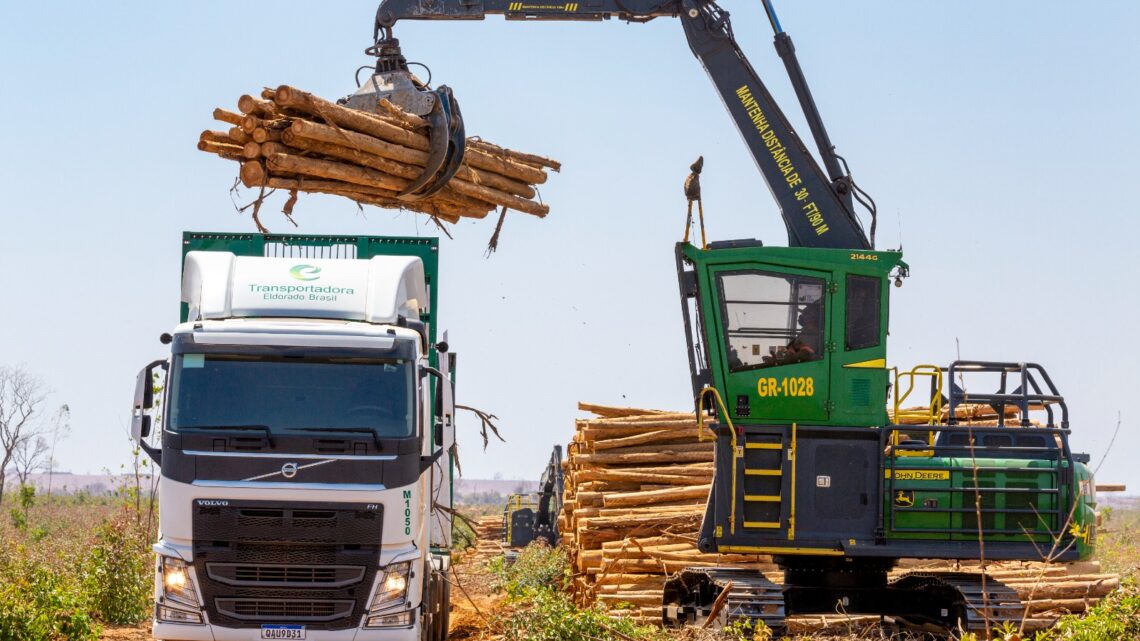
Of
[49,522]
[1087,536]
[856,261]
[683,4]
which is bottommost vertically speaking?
[49,522]

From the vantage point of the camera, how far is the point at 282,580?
12.5 m

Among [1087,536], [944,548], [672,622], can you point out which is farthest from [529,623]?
[1087,536]

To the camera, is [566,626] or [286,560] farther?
[566,626]

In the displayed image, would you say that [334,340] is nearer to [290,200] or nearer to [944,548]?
[290,200]

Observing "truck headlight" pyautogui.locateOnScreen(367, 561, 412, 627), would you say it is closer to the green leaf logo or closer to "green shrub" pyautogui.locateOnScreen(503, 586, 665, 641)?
"green shrub" pyautogui.locateOnScreen(503, 586, 665, 641)

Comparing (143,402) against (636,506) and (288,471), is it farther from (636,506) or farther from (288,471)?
(636,506)

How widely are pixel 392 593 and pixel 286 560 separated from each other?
3.17 ft

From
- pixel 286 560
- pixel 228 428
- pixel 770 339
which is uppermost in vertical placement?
pixel 770 339

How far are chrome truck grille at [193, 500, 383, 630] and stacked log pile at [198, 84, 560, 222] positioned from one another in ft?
12.8

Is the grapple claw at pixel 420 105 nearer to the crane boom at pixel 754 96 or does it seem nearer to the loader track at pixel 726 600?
the crane boom at pixel 754 96

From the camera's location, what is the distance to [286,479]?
12250mm

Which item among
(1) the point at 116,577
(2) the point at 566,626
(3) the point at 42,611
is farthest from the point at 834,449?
(1) the point at 116,577

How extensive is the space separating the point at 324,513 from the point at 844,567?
590 centimetres

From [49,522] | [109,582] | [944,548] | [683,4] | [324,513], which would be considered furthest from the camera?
[49,522]
